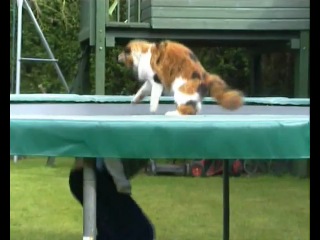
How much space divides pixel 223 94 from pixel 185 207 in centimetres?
350

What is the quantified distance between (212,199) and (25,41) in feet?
24.7

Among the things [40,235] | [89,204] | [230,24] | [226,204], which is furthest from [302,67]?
[89,204]

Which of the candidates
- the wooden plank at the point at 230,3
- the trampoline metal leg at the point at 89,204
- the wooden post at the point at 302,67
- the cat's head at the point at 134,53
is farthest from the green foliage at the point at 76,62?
the trampoline metal leg at the point at 89,204

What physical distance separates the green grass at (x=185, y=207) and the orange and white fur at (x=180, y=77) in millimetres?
2188

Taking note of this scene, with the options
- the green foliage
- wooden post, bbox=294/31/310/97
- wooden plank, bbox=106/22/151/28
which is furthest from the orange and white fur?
the green foliage

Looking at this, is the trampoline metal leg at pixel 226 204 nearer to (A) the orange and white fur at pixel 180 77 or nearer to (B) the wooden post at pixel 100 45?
(A) the orange and white fur at pixel 180 77

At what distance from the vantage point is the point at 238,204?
6.55 metres

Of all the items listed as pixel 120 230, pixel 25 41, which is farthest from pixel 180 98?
pixel 25 41

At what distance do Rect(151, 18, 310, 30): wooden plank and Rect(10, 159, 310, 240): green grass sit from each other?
1.67 meters

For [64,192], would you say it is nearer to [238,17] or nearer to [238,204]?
[238,204]

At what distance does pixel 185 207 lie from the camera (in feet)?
21.0

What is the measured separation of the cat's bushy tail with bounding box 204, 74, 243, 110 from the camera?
3.00m

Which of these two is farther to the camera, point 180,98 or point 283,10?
point 283,10

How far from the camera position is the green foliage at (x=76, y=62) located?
1118 cm
